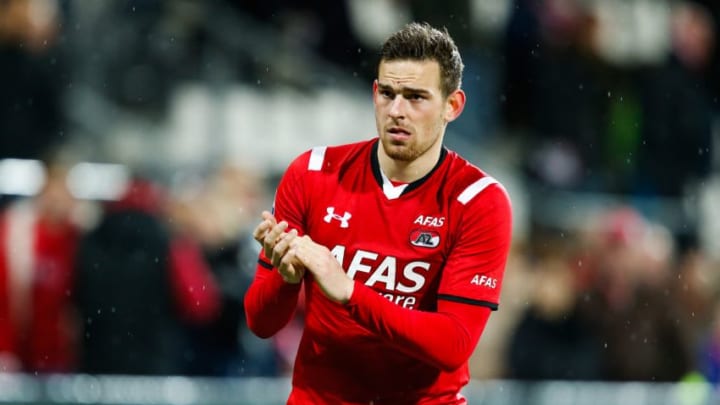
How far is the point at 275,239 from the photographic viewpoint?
173 inches

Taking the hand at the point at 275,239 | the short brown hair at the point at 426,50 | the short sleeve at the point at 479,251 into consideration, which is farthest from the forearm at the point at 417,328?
the short brown hair at the point at 426,50

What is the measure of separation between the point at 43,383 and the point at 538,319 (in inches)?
136

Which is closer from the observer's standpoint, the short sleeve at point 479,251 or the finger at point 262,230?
the finger at point 262,230

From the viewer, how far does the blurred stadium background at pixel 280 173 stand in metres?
Result: 8.20

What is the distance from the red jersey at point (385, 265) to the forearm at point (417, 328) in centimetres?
4

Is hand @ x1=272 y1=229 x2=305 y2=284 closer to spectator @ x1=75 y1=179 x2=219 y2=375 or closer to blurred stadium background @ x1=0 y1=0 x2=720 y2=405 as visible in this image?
blurred stadium background @ x1=0 y1=0 x2=720 y2=405

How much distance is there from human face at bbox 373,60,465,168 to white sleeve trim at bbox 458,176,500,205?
23 centimetres

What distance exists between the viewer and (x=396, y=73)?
473 cm

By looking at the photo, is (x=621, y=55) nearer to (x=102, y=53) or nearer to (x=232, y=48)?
(x=232, y=48)

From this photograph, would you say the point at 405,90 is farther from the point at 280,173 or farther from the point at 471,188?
the point at 280,173

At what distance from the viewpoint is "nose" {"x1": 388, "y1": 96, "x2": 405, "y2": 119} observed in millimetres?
4695

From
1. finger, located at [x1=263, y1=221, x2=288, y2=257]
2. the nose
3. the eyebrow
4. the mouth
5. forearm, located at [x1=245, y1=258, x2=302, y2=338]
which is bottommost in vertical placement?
forearm, located at [x1=245, y1=258, x2=302, y2=338]

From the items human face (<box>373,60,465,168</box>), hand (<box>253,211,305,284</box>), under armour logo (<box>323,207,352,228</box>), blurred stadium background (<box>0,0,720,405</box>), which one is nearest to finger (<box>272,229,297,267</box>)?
hand (<box>253,211,305,284</box>)

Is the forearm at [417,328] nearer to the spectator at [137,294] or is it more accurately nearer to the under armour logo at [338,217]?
the under armour logo at [338,217]
